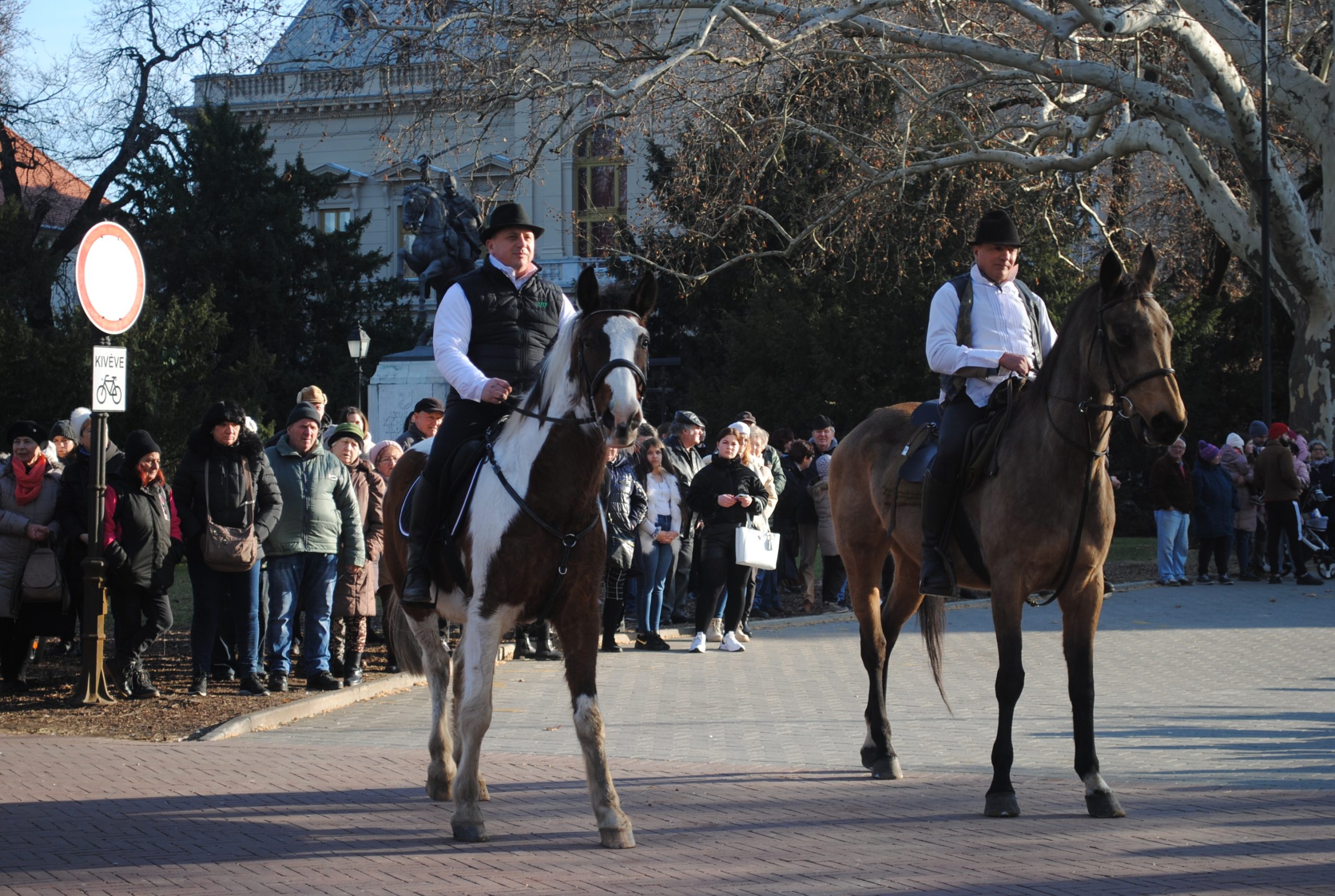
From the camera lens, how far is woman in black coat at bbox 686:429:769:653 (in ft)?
49.0

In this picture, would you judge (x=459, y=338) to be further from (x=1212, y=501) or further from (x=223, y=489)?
(x=1212, y=501)

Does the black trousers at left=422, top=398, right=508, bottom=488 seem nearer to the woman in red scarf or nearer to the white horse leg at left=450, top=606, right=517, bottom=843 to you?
the white horse leg at left=450, top=606, right=517, bottom=843

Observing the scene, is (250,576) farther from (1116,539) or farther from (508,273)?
(1116,539)

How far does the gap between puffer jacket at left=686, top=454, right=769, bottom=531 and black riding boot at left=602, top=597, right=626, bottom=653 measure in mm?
1285

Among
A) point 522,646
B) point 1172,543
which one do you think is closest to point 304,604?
point 522,646

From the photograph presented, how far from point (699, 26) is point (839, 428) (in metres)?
16.5

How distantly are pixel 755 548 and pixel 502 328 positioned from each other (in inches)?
305

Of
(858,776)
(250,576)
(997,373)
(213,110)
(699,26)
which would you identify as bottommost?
(858,776)

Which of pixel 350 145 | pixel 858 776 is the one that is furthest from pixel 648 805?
pixel 350 145

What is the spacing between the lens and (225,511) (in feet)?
36.8

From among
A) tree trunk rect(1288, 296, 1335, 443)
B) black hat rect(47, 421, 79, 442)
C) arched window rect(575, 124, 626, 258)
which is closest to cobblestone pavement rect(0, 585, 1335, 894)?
black hat rect(47, 421, 79, 442)

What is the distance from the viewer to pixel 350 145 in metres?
64.9

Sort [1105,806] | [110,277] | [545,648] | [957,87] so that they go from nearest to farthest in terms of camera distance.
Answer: [1105,806] → [110,277] → [545,648] → [957,87]

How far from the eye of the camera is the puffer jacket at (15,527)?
1130 centimetres
